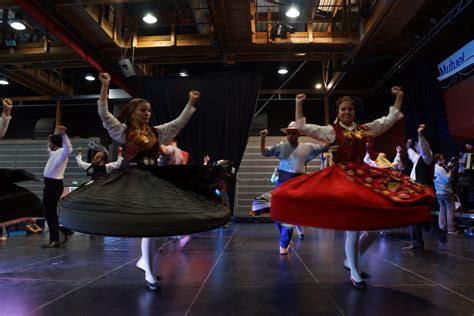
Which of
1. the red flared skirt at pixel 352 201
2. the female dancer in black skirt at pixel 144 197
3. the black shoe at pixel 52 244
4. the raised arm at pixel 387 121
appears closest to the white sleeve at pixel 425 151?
the raised arm at pixel 387 121

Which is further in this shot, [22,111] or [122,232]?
[22,111]

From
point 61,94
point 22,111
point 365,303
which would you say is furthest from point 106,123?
point 22,111

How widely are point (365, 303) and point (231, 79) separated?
5525 millimetres

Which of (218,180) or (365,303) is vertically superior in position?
(218,180)

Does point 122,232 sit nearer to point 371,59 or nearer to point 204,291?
point 204,291

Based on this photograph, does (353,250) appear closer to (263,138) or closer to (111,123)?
(263,138)

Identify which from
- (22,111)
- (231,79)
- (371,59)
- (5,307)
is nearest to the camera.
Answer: (5,307)

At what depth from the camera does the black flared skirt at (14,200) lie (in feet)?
6.87

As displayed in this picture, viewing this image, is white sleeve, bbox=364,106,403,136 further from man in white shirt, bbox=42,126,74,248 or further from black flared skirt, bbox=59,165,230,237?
man in white shirt, bbox=42,126,74,248

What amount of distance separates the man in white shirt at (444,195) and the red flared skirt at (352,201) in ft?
16.8


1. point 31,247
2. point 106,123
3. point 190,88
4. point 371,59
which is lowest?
point 31,247

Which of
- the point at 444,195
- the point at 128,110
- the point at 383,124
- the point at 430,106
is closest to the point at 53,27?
the point at 128,110

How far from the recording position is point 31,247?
4719 mm

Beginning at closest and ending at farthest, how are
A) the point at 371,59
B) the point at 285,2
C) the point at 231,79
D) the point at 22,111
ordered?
1. the point at 285,2
2. the point at 231,79
3. the point at 371,59
4. the point at 22,111
